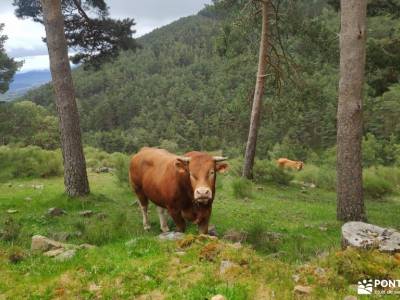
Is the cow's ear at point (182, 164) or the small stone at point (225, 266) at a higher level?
the cow's ear at point (182, 164)

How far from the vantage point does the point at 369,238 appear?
279 inches

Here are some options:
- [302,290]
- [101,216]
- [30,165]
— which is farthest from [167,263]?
[30,165]

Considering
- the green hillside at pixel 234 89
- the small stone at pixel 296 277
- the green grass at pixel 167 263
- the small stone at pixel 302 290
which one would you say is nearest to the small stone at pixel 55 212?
the green grass at pixel 167 263

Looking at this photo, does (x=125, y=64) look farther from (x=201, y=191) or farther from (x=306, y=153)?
(x=201, y=191)

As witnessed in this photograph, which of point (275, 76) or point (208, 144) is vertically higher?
point (275, 76)

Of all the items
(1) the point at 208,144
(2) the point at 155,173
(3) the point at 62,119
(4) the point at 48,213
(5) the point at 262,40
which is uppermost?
(5) the point at 262,40

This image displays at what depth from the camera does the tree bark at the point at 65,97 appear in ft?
40.6

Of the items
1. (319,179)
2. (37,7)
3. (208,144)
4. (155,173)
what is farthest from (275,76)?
(208,144)

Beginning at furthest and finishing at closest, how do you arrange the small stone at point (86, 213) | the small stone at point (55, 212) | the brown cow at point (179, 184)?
the small stone at point (86, 213), the small stone at point (55, 212), the brown cow at point (179, 184)

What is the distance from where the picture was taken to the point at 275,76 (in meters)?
19.4

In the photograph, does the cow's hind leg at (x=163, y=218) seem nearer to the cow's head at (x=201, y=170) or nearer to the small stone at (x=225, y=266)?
the cow's head at (x=201, y=170)

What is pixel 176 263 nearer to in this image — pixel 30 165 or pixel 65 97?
pixel 65 97

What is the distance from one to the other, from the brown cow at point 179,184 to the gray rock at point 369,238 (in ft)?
7.33

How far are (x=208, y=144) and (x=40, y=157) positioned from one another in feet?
191
